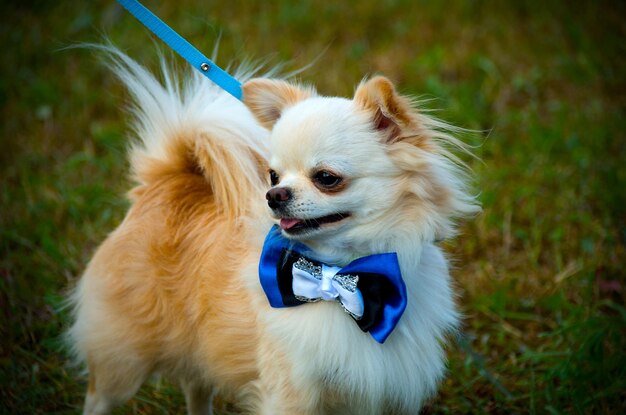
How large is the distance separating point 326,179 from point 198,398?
134 centimetres

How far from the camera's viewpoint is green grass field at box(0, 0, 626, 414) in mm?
2830

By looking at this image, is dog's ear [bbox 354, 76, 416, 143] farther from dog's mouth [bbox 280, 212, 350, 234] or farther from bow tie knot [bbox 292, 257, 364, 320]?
bow tie knot [bbox 292, 257, 364, 320]

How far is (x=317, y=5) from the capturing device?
6.21 meters

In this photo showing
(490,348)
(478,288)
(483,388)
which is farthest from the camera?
(478,288)

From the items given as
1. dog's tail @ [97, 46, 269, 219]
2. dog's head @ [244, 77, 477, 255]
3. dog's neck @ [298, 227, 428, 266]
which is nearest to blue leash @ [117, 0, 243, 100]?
dog's tail @ [97, 46, 269, 219]

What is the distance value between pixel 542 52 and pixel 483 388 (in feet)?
12.5

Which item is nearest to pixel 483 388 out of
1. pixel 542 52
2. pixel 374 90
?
pixel 374 90

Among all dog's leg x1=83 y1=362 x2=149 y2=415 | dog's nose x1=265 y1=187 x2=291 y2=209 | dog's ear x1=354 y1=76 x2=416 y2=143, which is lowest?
dog's leg x1=83 y1=362 x2=149 y2=415

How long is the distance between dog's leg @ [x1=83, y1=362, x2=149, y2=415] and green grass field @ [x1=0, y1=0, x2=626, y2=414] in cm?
27

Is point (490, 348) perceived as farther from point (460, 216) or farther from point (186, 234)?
point (186, 234)

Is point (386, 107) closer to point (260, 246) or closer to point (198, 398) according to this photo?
point (260, 246)

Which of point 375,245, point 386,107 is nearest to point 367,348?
point 375,245

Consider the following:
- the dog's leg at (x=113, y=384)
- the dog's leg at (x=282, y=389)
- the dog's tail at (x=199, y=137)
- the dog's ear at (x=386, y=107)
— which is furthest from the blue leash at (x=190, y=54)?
the dog's leg at (x=113, y=384)

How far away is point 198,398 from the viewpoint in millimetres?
2670
